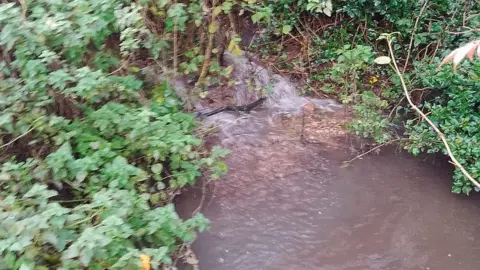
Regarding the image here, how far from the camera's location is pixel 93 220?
2.24 metres

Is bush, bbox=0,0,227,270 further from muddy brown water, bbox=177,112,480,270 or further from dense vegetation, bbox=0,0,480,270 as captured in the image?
muddy brown water, bbox=177,112,480,270

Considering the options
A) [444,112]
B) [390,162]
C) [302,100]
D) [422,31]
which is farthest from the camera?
[302,100]

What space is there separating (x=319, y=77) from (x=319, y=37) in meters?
0.49

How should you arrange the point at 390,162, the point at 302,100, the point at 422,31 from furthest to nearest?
the point at 302,100, the point at 422,31, the point at 390,162

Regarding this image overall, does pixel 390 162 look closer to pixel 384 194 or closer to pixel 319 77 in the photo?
pixel 384 194

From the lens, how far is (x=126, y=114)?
2785 millimetres

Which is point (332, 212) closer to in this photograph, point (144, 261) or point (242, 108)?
point (242, 108)

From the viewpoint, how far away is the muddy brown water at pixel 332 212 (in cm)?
325

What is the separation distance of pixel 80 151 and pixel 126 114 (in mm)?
338

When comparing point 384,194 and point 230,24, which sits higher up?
point 230,24

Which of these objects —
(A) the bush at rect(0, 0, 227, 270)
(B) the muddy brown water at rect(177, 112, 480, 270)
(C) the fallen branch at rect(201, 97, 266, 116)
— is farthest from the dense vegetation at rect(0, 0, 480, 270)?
(C) the fallen branch at rect(201, 97, 266, 116)

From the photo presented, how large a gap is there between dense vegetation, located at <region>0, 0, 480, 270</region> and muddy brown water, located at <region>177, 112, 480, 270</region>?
296mm

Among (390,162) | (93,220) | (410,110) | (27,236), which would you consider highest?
(27,236)

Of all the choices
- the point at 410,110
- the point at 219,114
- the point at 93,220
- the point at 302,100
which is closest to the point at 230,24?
the point at 219,114
